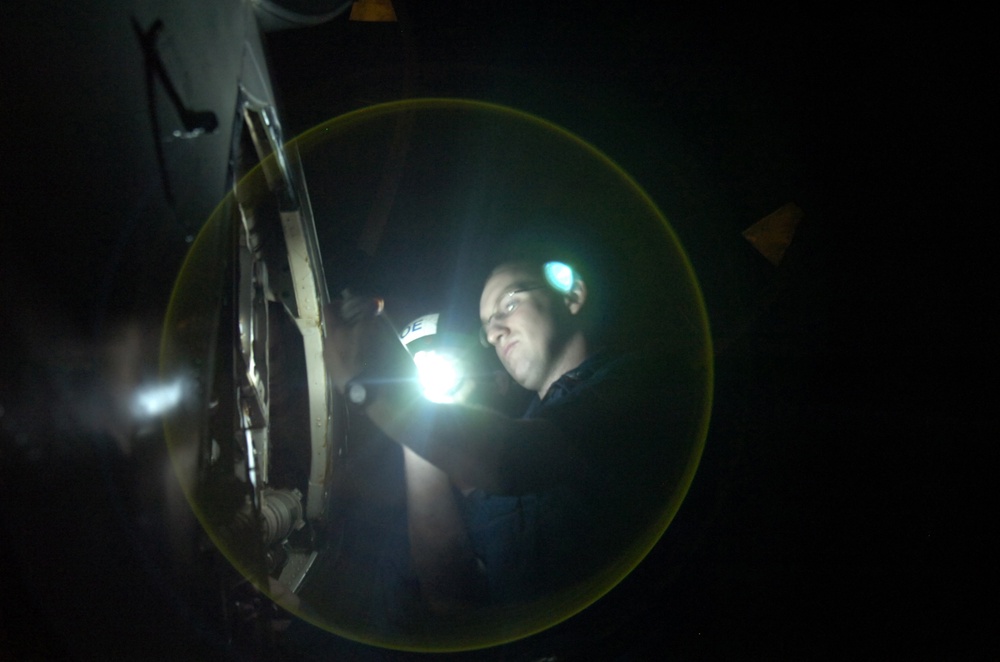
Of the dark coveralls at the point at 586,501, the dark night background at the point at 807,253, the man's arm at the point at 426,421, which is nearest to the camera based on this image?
the man's arm at the point at 426,421

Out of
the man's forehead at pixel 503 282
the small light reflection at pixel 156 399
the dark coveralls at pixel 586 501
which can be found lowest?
the dark coveralls at pixel 586 501

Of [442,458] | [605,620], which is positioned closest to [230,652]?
[442,458]

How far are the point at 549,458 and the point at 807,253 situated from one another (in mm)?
Answer: 2179

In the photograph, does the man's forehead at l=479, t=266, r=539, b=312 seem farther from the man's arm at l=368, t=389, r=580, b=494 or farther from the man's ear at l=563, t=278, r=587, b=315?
the man's arm at l=368, t=389, r=580, b=494

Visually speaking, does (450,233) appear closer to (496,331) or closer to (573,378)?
(496,331)

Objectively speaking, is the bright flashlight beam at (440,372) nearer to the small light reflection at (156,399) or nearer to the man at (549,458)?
the man at (549,458)

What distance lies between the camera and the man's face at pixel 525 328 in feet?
6.27

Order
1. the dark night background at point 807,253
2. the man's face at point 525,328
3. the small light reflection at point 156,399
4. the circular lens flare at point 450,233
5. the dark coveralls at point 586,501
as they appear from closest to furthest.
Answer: the small light reflection at point 156,399 → the circular lens flare at point 450,233 → the dark coveralls at point 586,501 → the man's face at point 525,328 → the dark night background at point 807,253

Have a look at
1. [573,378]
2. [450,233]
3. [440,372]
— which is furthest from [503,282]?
[450,233]

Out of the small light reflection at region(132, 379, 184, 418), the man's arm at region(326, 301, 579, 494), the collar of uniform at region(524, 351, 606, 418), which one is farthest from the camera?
the collar of uniform at region(524, 351, 606, 418)

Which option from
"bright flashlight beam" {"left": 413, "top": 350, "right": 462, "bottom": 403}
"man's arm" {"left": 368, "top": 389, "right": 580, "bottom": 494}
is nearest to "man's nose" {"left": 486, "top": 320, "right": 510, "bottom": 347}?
"bright flashlight beam" {"left": 413, "top": 350, "right": 462, "bottom": 403}

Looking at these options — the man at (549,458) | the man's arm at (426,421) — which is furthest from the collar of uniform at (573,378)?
the man's arm at (426,421)

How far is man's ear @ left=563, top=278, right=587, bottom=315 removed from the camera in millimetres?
2004

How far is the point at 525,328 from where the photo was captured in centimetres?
191
